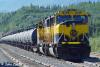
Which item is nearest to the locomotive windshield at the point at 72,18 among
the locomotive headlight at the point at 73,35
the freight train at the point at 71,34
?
the freight train at the point at 71,34

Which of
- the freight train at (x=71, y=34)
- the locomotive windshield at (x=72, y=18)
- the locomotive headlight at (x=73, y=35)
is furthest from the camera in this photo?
the locomotive windshield at (x=72, y=18)

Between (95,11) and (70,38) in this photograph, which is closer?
(70,38)

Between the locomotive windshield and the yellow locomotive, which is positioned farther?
the locomotive windshield

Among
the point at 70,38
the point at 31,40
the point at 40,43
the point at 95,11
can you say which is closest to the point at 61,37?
the point at 70,38

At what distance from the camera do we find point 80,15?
29359mm

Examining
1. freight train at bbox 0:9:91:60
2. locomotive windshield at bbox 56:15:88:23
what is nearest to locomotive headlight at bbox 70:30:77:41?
freight train at bbox 0:9:91:60

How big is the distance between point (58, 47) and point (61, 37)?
2.59 feet

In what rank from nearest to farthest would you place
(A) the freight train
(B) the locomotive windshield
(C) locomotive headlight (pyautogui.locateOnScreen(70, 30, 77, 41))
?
(A) the freight train
(C) locomotive headlight (pyautogui.locateOnScreen(70, 30, 77, 41))
(B) the locomotive windshield

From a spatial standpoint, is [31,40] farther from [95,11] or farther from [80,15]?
[95,11]

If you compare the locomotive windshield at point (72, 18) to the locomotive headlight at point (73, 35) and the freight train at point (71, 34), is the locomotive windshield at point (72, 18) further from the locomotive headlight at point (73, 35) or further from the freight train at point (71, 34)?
the locomotive headlight at point (73, 35)

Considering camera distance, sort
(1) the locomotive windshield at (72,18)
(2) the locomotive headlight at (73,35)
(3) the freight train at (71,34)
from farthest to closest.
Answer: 1. (1) the locomotive windshield at (72,18)
2. (2) the locomotive headlight at (73,35)
3. (3) the freight train at (71,34)

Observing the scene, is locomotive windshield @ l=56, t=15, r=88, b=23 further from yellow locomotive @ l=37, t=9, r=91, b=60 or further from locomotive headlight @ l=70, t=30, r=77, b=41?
locomotive headlight @ l=70, t=30, r=77, b=41

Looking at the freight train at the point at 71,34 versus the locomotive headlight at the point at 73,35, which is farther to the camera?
the locomotive headlight at the point at 73,35

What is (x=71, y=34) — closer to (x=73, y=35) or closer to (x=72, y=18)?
(x=73, y=35)
